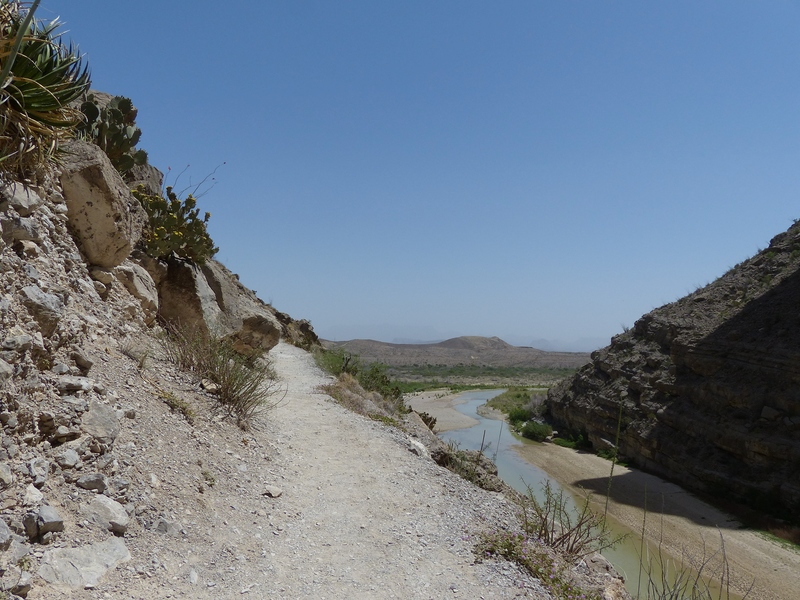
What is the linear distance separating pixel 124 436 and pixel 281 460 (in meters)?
2.57

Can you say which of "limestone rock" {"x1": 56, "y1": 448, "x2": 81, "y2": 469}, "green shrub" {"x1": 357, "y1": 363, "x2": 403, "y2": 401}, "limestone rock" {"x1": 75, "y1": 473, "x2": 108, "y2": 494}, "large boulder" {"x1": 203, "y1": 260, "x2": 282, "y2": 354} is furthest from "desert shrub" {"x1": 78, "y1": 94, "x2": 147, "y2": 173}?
"green shrub" {"x1": 357, "y1": 363, "x2": 403, "y2": 401}

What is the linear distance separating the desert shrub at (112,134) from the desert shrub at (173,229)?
55cm

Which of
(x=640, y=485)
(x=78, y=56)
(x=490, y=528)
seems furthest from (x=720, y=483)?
(x=78, y=56)

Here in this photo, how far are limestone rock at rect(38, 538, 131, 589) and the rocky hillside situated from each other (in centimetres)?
1494

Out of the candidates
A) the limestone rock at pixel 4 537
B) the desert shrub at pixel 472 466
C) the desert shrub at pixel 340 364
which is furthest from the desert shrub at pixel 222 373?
the desert shrub at pixel 340 364

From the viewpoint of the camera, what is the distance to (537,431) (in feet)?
98.1

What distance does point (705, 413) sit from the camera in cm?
2034

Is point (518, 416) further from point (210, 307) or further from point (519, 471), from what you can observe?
point (210, 307)

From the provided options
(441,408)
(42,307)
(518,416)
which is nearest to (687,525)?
(42,307)

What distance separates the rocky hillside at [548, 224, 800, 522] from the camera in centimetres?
1709

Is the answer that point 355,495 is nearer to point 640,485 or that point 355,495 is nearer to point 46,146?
point 46,146

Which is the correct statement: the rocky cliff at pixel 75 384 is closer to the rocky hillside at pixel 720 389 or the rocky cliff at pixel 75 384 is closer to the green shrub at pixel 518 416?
the rocky hillside at pixel 720 389

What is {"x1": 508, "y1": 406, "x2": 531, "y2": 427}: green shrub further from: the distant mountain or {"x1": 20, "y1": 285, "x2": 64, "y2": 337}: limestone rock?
the distant mountain

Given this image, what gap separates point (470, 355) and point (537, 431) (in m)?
97.8
